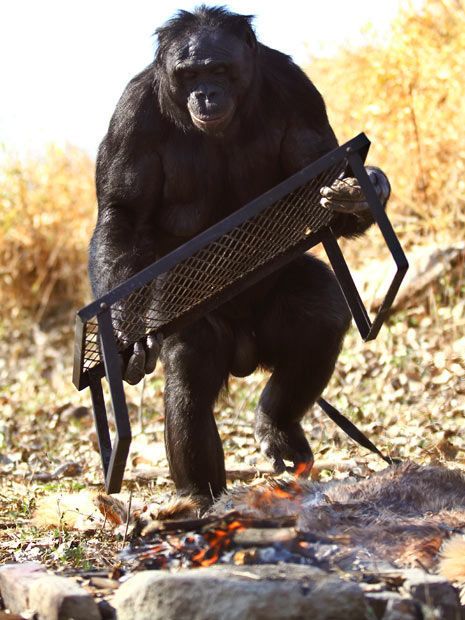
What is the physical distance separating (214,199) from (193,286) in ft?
3.02

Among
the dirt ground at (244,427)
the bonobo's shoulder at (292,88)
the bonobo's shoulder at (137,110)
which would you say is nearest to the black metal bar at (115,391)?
the dirt ground at (244,427)

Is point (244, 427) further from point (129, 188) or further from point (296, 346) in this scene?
point (129, 188)

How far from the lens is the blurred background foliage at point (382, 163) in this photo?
921 centimetres

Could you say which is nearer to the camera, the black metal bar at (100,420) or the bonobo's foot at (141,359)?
the black metal bar at (100,420)

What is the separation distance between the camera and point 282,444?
207 inches

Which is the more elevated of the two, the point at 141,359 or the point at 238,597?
the point at 141,359

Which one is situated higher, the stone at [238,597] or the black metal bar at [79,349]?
the black metal bar at [79,349]

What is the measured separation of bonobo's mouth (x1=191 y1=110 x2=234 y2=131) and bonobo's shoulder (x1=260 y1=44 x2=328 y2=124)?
0.46m

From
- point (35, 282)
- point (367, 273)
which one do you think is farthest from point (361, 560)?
point (35, 282)

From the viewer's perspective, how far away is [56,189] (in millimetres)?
12328

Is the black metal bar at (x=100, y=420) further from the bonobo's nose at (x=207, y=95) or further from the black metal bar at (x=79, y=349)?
the bonobo's nose at (x=207, y=95)

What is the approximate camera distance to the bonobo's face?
4684 millimetres

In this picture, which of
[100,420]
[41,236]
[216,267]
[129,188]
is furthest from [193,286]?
[41,236]

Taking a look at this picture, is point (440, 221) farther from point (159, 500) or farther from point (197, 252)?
point (197, 252)
